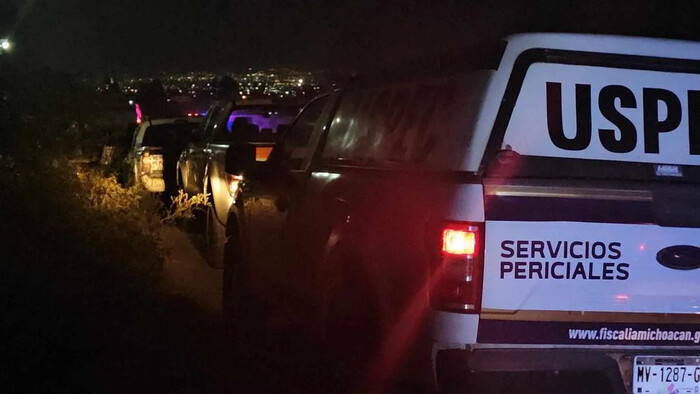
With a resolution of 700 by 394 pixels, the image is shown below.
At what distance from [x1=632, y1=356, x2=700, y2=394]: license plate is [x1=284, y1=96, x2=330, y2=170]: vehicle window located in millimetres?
2980

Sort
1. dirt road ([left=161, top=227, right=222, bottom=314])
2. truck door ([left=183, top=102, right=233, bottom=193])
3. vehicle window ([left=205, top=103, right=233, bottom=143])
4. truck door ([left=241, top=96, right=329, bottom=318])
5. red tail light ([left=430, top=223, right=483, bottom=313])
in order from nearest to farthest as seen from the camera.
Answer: red tail light ([left=430, top=223, right=483, bottom=313]) → truck door ([left=241, top=96, right=329, bottom=318]) → dirt road ([left=161, top=227, right=222, bottom=314]) → vehicle window ([left=205, top=103, right=233, bottom=143]) → truck door ([left=183, top=102, right=233, bottom=193])

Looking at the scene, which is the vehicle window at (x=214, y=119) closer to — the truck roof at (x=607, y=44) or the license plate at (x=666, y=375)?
the truck roof at (x=607, y=44)

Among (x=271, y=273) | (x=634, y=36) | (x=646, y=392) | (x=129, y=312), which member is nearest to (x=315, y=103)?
(x=271, y=273)

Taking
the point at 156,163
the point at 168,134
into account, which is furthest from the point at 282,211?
the point at 168,134

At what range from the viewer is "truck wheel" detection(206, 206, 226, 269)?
34.5 ft

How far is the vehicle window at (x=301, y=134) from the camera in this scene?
6898mm

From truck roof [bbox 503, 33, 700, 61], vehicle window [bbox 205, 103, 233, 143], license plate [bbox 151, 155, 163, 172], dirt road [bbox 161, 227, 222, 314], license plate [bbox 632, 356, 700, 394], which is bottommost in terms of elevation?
license plate [bbox 632, 356, 700, 394]

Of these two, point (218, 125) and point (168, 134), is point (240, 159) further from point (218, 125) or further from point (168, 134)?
point (168, 134)

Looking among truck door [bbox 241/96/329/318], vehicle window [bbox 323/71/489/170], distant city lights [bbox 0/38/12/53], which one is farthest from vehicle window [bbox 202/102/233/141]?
vehicle window [bbox 323/71/489/170]

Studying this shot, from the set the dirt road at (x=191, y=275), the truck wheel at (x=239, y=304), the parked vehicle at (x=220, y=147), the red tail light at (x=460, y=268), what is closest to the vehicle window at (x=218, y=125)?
the parked vehicle at (x=220, y=147)

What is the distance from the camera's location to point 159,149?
15148 millimetres

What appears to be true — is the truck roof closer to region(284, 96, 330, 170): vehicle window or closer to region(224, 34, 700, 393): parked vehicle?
region(224, 34, 700, 393): parked vehicle

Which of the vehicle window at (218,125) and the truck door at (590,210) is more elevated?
the vehicle window at (218,125)

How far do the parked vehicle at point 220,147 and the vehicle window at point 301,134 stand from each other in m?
2.81
